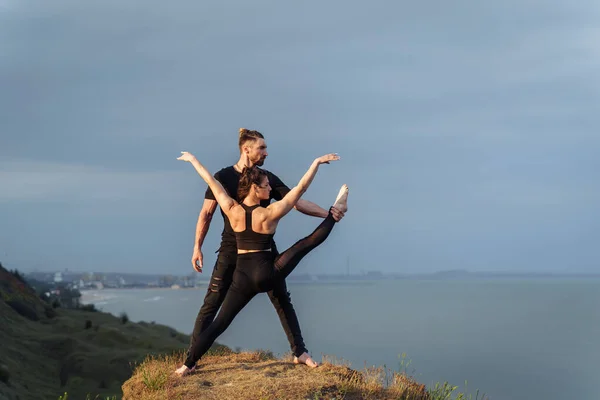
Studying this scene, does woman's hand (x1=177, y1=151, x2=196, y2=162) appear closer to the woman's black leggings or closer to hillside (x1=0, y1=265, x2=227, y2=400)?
the woman's black leggings

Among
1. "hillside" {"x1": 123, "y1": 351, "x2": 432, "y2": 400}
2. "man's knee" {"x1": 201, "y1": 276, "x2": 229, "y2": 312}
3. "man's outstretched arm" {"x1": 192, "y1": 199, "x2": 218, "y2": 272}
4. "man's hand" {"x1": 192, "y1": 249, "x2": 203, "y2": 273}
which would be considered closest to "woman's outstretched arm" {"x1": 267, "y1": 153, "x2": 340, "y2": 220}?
"man's outstretched arm" {"x1": 192, "y1": 199, "x2": 218, "y2": 272}

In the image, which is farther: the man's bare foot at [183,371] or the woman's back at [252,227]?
the man's bare foot at [183,371]

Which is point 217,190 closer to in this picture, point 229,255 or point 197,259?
point 229,255

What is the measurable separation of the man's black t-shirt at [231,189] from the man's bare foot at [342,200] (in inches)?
30.6

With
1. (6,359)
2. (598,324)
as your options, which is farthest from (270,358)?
(598,324)

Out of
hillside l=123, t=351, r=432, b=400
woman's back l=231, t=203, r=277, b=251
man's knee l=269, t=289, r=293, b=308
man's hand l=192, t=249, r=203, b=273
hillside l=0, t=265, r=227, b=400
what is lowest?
hillside l=0, t=265, r=227, b=400

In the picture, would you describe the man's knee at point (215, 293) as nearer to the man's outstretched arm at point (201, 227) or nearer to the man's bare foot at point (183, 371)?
the man's outstretched arm at point (201, 227)

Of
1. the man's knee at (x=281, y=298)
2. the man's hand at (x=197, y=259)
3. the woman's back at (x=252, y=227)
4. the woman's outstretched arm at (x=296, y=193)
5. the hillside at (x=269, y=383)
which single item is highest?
the woman's outstretched arm at (x=296, y=193)

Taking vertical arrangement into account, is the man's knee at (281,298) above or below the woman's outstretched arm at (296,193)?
below

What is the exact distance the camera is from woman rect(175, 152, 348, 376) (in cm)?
928

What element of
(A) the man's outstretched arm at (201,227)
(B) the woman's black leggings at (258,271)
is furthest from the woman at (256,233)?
(A) the man's outstretched arm at (201,227)

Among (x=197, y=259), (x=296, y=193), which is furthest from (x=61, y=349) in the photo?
(x=296, y=193)

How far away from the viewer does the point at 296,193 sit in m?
9.16

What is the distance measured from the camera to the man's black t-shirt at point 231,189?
9703 mm
